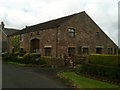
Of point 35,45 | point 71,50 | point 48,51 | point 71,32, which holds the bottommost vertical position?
point 48,51

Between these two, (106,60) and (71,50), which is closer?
(106,60)

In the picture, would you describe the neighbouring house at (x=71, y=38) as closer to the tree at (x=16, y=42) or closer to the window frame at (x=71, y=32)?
the window frame at (x=71, y=32)

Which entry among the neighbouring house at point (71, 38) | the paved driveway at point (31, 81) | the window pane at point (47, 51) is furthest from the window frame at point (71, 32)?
the paved driveway at point (31, 81)

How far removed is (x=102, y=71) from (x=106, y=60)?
4.17ft

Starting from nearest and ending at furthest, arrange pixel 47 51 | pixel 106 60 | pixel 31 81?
pixel 31 81, pixel 106 60, pixel 47 51

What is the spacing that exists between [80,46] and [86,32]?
9.89 ft

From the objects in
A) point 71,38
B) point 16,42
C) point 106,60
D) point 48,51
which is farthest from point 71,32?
point 106,60

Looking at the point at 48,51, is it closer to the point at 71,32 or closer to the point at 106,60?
the point at 71,32

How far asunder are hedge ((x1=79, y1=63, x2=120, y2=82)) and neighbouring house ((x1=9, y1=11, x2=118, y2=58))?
1687cm

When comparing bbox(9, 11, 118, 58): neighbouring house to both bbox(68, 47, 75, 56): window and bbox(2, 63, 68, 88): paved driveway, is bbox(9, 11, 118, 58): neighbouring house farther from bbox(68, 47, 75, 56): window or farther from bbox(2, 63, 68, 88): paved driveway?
bbox(2, 63, 68, 88): paved driveway

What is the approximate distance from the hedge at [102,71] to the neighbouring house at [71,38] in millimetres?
16873

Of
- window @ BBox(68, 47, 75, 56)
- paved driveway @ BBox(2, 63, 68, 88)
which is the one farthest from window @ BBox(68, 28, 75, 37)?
paved driveway @ BBox(2, 63, 68, 88)

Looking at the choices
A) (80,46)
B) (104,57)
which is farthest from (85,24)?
(104,57)

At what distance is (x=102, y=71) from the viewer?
60.0ft
